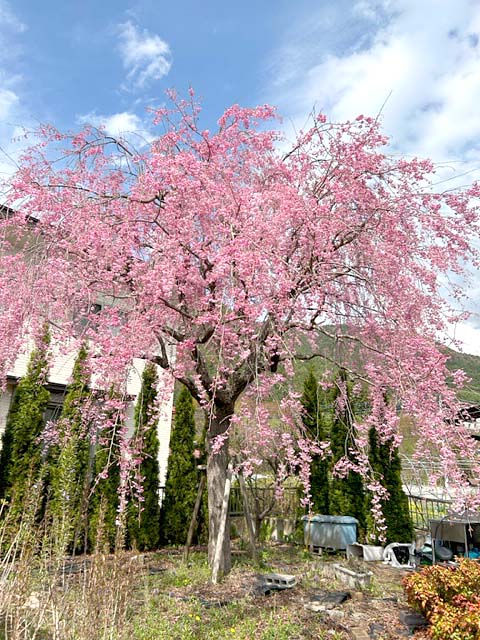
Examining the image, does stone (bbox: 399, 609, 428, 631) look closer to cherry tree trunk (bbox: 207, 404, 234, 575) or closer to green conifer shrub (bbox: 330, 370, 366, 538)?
cherry tree trunk (bbox: 207, 404, 234, 575)

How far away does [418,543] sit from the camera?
8.59 metres

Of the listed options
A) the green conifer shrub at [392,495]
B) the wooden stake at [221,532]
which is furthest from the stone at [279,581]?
the green conifer shrub at [392,495]

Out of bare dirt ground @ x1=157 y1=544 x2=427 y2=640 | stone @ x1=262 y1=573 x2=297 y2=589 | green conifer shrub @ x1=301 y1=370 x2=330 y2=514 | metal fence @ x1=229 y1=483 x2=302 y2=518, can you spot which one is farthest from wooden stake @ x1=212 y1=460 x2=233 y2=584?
green conifer shrub @ x1=301 y1=370 x2=330 y2=514

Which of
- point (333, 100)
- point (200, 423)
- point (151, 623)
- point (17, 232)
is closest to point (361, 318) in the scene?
point (333, 100)

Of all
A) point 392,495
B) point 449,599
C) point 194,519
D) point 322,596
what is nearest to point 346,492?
point 392,495

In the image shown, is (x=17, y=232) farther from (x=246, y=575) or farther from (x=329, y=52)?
(x=246, y=575)

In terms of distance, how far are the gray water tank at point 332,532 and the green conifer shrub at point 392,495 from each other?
1.23m

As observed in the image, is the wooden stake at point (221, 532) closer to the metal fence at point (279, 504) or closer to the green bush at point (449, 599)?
the green bush at point (449, 599)

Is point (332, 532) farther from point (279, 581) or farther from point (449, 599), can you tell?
point (449, 599)

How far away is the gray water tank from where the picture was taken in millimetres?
8188

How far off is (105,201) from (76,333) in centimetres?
180

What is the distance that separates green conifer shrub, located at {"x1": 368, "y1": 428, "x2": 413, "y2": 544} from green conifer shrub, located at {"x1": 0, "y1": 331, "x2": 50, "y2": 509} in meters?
6.71

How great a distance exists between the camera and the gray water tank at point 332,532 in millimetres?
8188

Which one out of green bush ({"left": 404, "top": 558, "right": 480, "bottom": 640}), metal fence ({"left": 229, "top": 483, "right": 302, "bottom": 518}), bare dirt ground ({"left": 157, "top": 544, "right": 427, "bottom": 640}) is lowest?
bare dirt ground ({"left": 157, "top": 544, "right": 427, "bottom": 640})
